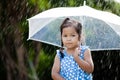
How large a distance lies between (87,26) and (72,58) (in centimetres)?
64

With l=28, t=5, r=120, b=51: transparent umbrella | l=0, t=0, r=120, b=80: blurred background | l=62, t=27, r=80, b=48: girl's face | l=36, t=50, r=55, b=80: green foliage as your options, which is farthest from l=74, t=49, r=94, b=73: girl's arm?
l=36, t=50, r=55, b=80: green foliage

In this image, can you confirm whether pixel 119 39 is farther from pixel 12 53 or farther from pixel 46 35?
pixel 12 53

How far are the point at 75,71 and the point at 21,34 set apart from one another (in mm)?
3302

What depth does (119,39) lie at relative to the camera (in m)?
5.25

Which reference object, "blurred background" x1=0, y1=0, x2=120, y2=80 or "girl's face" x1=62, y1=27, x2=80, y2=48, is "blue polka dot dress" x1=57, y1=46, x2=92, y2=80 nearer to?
"girl's face" x1=62, y1=27, x2=80, y2=48

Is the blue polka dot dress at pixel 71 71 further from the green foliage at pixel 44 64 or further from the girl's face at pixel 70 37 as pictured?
the green foliage at pixel 44 64

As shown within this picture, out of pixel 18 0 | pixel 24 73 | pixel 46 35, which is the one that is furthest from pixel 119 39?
pixel 18 0

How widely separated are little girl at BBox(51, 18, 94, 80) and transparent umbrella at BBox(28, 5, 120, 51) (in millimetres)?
267

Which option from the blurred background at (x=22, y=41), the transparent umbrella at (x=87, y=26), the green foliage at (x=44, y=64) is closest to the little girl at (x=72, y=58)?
the transparent umbrella at (x=87, y=26)

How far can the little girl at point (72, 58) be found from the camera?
4.47 m

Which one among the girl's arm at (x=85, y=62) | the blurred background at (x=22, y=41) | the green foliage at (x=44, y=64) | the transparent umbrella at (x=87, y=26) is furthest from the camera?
the green foliage at (x=44, y=64)

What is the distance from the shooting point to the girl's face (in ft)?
14.6

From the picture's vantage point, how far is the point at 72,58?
455 centimetres

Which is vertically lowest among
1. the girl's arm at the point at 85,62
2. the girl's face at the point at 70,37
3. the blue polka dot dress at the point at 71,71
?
the blue polka dot dress at the point at 71,71
